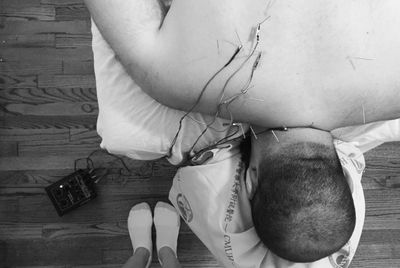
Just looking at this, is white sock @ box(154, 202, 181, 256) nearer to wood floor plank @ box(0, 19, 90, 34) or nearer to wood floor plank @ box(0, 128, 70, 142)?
wood floor plank @ box(0, 128, 70, 142)

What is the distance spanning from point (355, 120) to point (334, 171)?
166 mm

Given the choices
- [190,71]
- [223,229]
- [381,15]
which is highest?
[381,15]

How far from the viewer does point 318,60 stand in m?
0.78

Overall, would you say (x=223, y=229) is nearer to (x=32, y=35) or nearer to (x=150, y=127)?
(x=150, y=127)

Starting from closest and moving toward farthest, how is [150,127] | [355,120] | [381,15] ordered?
[381,15]
[355,120]
[150,127]

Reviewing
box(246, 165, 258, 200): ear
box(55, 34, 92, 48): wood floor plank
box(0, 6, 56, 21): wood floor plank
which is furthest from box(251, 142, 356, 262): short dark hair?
box(0, 6, 56, 21): wood floor plank

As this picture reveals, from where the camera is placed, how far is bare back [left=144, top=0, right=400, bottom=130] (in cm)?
77

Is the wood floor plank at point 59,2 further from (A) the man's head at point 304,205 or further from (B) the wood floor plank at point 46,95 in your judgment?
(A) the man's head at point 304,205

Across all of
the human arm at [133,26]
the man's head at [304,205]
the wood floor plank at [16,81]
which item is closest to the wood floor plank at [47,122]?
the wood floor plank at [16,81]

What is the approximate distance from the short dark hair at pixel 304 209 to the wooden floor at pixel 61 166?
66 cm

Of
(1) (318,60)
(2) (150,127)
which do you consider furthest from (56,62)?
Answer: (1) (318,60)

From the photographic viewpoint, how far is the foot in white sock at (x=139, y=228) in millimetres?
1354

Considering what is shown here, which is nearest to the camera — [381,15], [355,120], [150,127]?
[381,15]

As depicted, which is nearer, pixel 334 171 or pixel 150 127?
pixel 334 171
